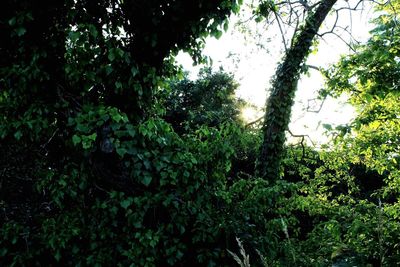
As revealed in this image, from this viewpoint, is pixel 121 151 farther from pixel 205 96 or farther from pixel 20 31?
pixel 205 96

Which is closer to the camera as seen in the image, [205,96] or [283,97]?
[283,97]

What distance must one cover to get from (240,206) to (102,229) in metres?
1.81

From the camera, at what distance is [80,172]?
435cm

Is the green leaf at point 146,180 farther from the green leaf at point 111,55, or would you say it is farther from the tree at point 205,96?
the tree at point 205,96

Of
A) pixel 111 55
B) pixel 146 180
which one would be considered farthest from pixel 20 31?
pixel 146 180

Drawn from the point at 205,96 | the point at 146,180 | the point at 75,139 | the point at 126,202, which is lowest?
the point at 126,202

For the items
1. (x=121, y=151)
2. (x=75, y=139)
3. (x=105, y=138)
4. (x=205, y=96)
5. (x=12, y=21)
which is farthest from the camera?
(x=205, y=96)

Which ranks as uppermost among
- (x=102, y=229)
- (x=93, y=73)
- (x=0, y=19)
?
(x=0, y=19)

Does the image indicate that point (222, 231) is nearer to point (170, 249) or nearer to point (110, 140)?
point (170, 249)

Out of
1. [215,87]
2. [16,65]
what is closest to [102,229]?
[16,65]

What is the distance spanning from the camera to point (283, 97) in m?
7.41

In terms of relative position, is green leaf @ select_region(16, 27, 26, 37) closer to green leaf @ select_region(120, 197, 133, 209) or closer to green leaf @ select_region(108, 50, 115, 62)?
green leaf @ select_region(108, 50, 115, 62)

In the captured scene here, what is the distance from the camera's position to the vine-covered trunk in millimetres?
7246

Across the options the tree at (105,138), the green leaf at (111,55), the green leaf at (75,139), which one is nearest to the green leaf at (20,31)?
the tree at (105,138)
